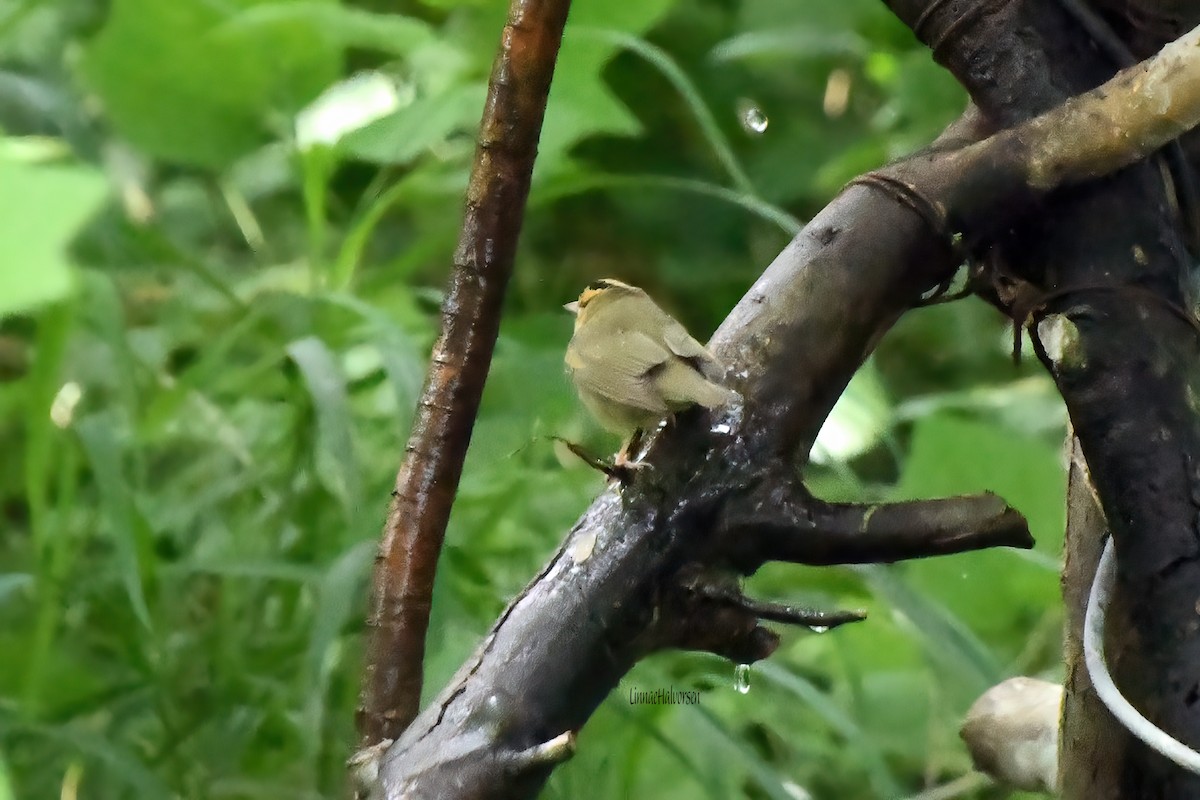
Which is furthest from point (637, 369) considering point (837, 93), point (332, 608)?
point (837, 93)

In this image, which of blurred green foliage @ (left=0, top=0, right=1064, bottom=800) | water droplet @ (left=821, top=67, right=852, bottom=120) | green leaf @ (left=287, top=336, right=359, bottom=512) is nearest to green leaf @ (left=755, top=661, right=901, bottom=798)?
blurred green foliage @ (left=0, top=0, right=1064, bottom=800)

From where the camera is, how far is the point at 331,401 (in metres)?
0.63

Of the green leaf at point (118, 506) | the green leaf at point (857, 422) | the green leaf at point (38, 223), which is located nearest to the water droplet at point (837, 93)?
the green leaf at point (857, 422)

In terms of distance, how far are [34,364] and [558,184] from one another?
330 millimetres

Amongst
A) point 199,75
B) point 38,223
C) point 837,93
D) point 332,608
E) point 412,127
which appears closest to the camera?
point 38,223

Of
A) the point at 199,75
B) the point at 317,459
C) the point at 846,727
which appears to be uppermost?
the point at 199,75

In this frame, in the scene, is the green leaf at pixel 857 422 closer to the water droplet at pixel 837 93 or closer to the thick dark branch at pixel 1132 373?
the thick dark branch at pixel 1132 373

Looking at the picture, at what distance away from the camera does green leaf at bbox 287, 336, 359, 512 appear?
24.7 inches

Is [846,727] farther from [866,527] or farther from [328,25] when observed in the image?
[328,25]

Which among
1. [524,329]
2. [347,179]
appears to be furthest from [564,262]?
[524,329]

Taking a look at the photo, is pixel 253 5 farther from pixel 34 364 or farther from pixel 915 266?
pixel 915 266

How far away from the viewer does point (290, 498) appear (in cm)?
75

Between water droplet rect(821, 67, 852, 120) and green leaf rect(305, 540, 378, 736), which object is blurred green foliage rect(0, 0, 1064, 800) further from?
water droplet rect(821, 67, 852, 120)

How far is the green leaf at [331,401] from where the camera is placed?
627mm
